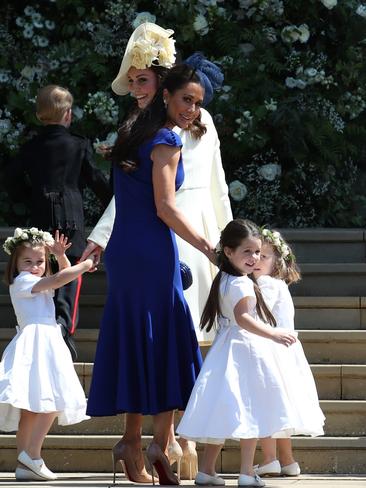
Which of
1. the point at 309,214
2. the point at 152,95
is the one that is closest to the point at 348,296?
the point at 309,214

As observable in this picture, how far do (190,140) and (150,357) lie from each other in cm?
110

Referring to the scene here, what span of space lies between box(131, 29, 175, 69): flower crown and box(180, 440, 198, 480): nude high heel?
160cm

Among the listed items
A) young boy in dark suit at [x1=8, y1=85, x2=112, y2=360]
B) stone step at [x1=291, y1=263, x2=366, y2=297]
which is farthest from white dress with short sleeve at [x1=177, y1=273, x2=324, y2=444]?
stone step at [x1=291, y1=263, x2=366, y2=297]

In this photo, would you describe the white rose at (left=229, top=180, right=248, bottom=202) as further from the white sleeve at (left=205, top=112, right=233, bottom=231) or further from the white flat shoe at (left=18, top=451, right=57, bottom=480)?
the white flat shoe at (left=18, top=451, right=57, bottom=480)

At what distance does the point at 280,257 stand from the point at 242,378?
0.98 m

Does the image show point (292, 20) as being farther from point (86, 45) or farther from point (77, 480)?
A: point (77, 480)

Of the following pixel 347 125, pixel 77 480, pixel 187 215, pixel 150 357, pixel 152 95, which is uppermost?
pixel 347 125

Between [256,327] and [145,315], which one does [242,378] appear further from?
[145,315]

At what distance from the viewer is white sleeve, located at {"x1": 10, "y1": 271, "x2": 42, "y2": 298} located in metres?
6.54

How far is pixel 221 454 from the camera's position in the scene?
6727 millimetres

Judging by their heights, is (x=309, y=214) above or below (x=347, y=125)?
below

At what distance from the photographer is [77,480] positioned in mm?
6211

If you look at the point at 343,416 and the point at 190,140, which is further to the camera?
the point at 343,416

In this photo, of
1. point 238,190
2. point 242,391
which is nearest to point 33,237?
point 242,391
